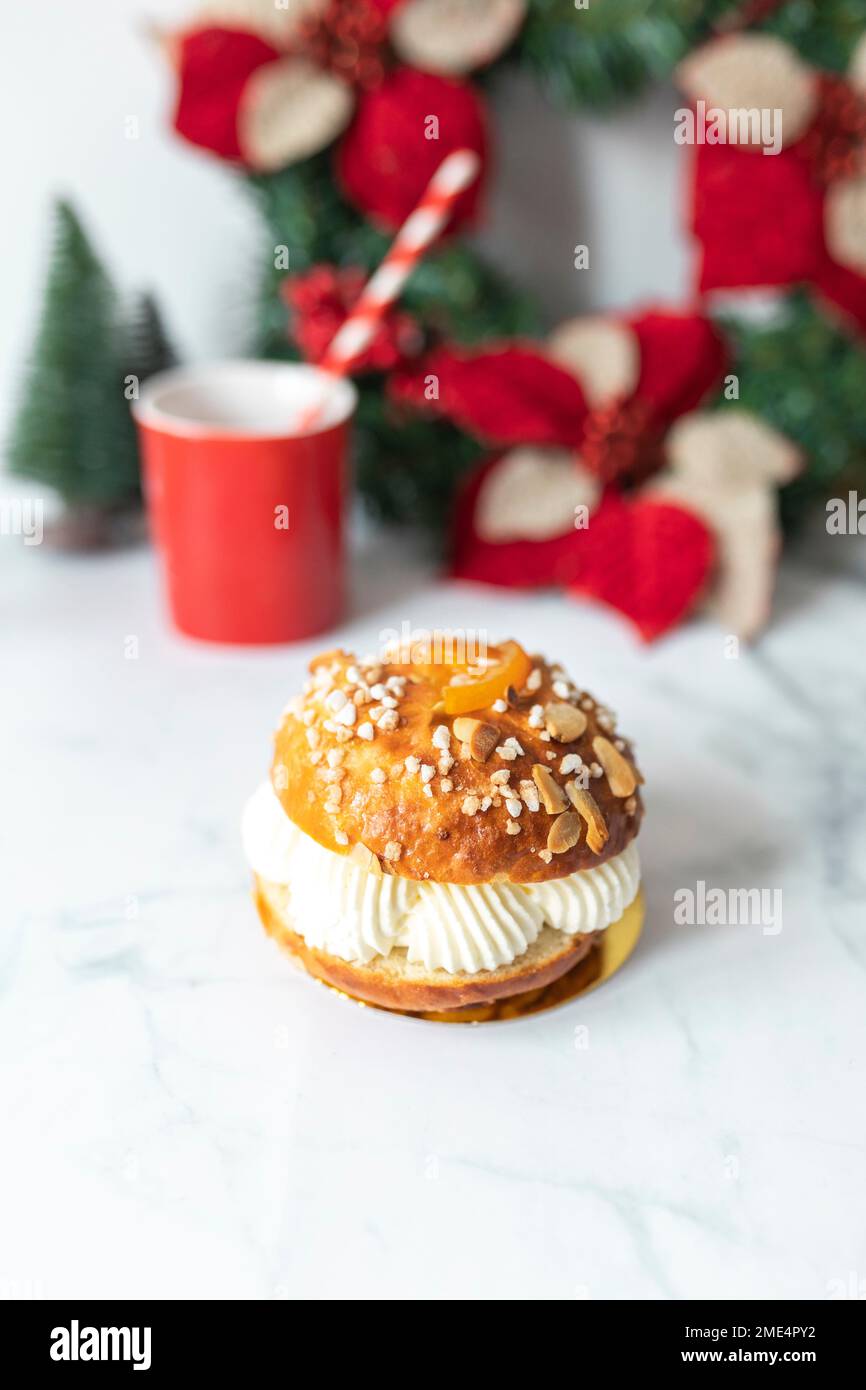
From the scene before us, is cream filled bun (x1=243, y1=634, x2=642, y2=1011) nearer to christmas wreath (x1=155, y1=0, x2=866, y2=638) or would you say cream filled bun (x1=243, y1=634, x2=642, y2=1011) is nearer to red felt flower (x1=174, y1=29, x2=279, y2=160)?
christmas wreath (x1=155, y1=0, x2=866, y2=638)

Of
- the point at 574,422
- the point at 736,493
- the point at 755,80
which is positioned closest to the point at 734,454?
the point at 736,493

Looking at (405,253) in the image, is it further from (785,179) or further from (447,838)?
(447,838)

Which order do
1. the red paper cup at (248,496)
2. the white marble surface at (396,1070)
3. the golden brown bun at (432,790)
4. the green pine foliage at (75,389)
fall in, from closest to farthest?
the white marble surface at (396,1070) → the golden brown bun at (432,790) → the red paper cup at (248,496) → the green pine foliage at (75,389)

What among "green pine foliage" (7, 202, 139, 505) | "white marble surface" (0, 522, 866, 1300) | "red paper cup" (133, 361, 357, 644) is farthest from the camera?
"green pine foliage" (7, 202, 139, 505)

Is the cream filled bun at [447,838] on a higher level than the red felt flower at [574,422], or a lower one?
lower

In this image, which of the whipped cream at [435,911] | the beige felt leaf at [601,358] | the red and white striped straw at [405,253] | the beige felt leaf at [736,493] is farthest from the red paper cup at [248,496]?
the whipped cream at [435,911]

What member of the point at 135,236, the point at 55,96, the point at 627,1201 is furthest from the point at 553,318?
the point at 627,1201

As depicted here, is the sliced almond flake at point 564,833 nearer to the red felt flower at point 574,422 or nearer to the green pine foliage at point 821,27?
the red felt flower at point 574,422

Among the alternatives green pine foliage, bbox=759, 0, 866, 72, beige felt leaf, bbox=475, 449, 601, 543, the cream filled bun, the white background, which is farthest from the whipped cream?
green pine foliage, bbox=759, 0, 866, 72
